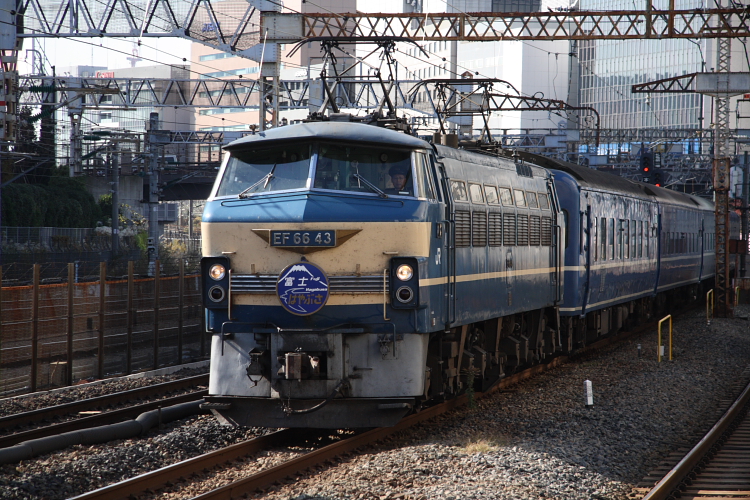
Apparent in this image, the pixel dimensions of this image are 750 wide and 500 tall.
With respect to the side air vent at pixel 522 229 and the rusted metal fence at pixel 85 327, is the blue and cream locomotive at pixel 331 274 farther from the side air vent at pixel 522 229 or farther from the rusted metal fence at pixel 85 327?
the rusted metal fence at pixel 85 327

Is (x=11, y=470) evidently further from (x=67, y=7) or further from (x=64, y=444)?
(x=67, y=7)

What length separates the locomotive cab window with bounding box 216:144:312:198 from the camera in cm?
1038

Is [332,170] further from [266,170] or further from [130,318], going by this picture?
[130,318]

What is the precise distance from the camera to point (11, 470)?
9406 millimetres

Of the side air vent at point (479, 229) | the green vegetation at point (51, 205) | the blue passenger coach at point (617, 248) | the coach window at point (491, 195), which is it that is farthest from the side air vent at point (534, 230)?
the green vegetation at point (51, 205)

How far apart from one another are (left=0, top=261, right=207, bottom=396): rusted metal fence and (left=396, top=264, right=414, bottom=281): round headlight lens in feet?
23.9

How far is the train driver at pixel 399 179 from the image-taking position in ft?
34.2

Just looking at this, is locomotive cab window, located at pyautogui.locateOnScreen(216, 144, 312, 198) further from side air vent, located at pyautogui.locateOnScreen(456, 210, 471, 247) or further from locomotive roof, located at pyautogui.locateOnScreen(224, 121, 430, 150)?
side air vent, located at pyautogui.locateOnScreen(456, 210, 471, 247)

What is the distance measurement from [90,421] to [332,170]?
4.99 meters

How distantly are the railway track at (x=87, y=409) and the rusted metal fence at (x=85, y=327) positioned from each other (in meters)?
1.84

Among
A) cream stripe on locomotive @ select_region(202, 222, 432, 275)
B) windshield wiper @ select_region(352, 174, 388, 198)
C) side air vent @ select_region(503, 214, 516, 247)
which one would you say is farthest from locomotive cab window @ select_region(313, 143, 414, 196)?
side air vent @ select_region(503, 214, 516, 247)

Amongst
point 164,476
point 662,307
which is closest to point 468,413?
point 164,476

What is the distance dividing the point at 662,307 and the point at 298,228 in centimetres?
2204

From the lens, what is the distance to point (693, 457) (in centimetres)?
1035
